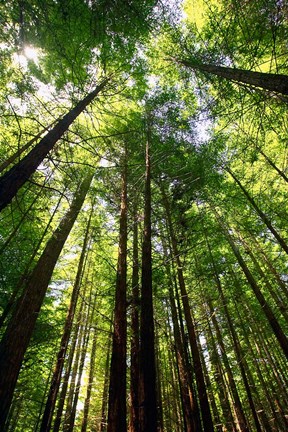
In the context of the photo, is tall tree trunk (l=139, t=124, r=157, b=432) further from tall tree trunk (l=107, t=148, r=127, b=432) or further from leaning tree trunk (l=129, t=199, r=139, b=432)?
leaning tree trunk (l=129, t=199, r=139, b=432)

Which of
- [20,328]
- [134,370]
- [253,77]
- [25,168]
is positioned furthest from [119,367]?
[253,77]

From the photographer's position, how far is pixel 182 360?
239 inches

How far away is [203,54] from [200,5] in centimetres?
307

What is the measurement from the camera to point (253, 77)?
524cm

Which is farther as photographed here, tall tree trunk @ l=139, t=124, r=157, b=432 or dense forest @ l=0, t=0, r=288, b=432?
dense forest @ l=0, t=0, r=288, b=432

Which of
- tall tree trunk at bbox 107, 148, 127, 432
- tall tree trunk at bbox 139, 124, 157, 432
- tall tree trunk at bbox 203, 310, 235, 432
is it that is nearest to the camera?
tall tree trunk at bbox 139, 124, 157, 432

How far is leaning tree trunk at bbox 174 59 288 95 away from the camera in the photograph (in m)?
4.64

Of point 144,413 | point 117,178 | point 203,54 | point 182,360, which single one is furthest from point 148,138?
point 144,413

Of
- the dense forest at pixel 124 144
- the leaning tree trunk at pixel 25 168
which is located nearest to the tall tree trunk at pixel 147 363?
the dense forest at pixel 124 144

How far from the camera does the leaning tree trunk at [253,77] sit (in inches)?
183

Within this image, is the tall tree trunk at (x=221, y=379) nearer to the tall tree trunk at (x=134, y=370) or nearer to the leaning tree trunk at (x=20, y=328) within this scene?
the tall tree trunk at (x=134, y=370)

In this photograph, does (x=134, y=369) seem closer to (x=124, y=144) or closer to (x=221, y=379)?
(x=124, y=144)

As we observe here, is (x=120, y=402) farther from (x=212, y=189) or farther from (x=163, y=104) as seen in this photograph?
(x=163, y=104)

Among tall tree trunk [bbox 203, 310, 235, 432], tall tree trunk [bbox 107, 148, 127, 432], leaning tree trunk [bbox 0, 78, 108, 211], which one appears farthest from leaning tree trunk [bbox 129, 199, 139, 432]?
tall tree trunk [bbox 203, 310, 235, 432]
